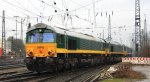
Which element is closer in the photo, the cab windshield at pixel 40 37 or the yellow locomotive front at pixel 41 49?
the yellow locomotive front at pixel 41 49

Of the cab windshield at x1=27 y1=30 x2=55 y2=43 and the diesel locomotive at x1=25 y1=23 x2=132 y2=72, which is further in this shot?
the cab windshield at x1=27 y1=30 x2=55 y2=43

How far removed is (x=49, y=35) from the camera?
79.7ft

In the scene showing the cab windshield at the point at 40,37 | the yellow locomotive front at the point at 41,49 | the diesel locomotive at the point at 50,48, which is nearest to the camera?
the yellow locomotive front at the point at 41,49

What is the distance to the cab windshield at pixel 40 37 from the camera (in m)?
24.2

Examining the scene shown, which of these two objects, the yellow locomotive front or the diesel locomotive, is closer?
the yellow locomotive front

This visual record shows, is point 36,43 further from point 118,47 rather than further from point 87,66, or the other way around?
point 118,47

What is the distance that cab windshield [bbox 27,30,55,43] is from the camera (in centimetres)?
2416

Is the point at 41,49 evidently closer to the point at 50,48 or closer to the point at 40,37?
the point at 50,48

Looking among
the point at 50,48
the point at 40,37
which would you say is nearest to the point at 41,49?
the point at 50,48

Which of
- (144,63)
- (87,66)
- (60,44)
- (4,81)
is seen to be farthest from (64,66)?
(144,63)

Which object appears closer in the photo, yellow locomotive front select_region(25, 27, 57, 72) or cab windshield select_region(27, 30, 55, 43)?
yellow locomotive front select_region(25, 27, 57, 72)

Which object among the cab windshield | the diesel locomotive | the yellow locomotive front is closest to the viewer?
the yellow locomotive front

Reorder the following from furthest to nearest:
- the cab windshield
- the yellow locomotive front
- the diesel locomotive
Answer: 1. the cab windshield
2. the diesel locomotive
3. the yellow locomotive front

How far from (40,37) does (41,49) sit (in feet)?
3.29
